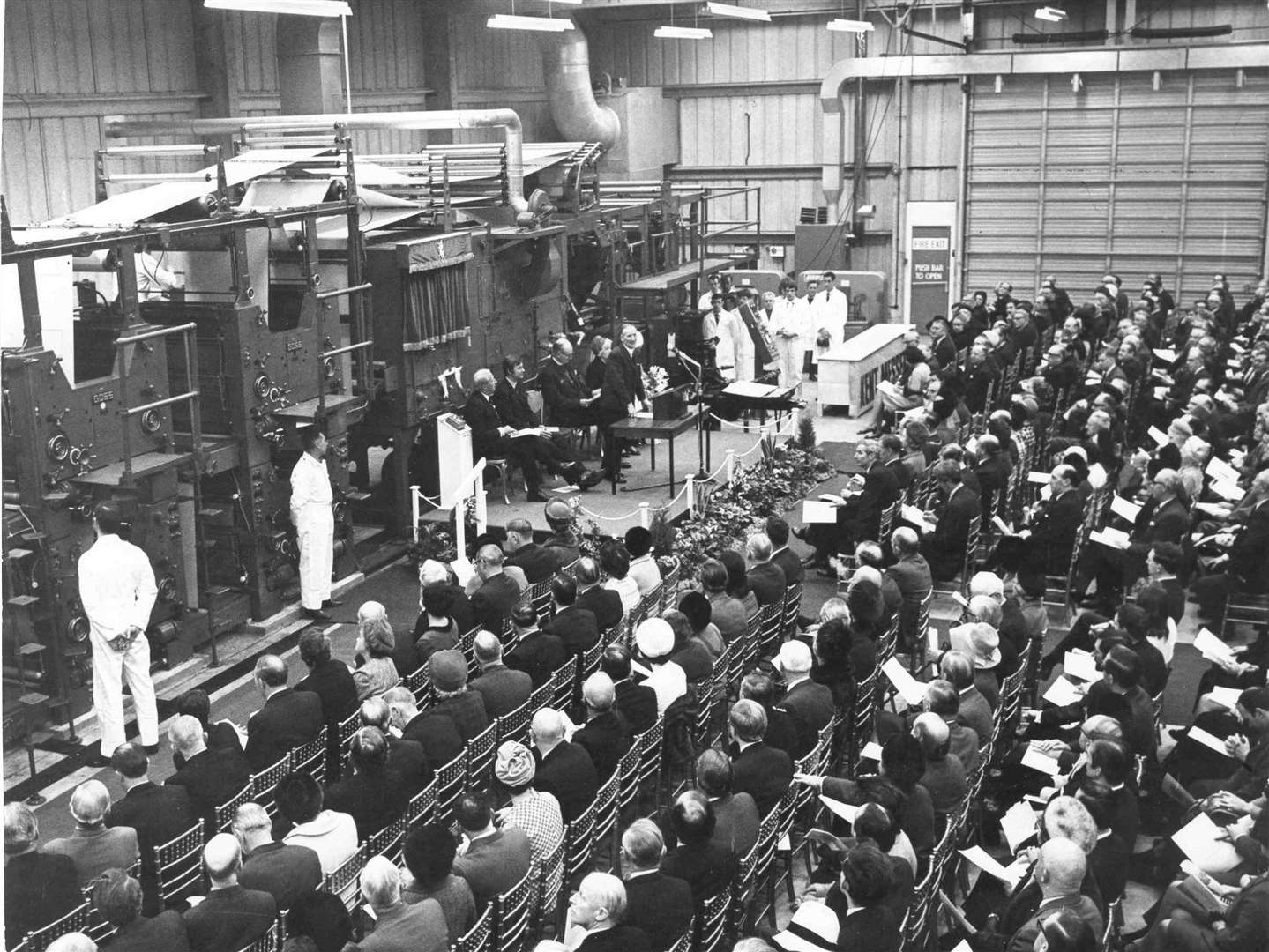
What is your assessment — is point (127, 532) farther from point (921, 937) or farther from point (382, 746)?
point (921, 937)

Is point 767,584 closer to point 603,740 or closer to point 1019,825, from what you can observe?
point 603,740

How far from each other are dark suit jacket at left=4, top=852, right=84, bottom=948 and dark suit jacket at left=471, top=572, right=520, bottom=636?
358cm

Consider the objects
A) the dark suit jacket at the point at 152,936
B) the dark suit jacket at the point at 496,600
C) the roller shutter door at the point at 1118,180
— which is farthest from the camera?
the roller shutter door at the point at 1118,180

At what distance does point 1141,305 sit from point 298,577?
13.5 meters

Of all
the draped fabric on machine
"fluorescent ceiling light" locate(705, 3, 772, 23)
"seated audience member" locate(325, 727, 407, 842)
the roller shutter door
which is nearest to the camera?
"seated audience member" locate(325, 727, 407, 842)

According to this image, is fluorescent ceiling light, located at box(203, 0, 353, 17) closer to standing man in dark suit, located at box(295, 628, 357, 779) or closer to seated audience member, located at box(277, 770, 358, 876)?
standing man in dark suit, located at box(295, 628, 357, 779)

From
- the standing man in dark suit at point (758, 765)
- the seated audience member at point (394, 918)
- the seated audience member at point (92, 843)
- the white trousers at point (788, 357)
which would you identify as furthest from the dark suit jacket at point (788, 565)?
the white trousers at point (788, 357)

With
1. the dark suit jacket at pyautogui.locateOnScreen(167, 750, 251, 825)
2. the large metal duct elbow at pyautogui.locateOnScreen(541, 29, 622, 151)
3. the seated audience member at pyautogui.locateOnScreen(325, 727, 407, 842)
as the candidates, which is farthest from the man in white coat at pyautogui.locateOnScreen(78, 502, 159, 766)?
the large metal duct elbow at pyautogui.locateOnScreen(541, 29, 622, 151)

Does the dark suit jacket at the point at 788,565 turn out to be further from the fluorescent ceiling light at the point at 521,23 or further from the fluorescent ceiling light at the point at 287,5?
the fluorescent ceiling light at the point at 521,23

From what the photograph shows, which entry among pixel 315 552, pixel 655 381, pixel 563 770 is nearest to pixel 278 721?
pixel 563 770

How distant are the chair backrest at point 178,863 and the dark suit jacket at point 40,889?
39cm

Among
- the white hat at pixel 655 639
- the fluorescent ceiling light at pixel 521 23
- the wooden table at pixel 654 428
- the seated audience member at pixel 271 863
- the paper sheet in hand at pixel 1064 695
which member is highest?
the fluorescent ceiling light at pixel 521 23

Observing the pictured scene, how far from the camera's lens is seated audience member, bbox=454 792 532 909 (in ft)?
18.4

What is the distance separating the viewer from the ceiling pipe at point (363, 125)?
1522 centimetres
